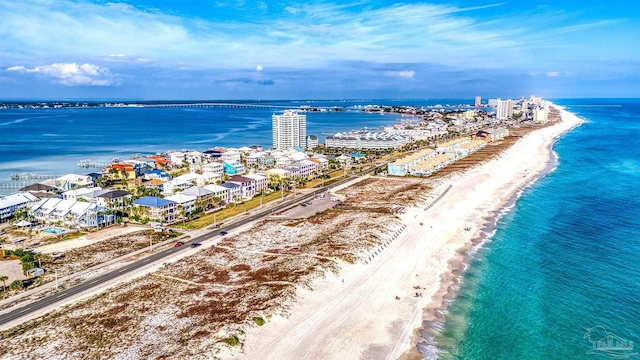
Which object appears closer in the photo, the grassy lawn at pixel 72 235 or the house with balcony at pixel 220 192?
the grassy lawn at pixel 72 235

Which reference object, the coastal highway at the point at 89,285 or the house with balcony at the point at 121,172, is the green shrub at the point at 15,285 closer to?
the coastal highway at the point at 89,285

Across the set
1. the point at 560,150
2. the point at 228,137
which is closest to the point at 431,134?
the point at 560,150

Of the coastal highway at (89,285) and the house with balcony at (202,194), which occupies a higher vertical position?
the house with balcony at (202,194)

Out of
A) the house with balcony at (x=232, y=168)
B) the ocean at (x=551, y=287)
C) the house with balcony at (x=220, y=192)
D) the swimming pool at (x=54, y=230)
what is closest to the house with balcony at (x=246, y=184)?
the house with balcony at (x=220, y=192)

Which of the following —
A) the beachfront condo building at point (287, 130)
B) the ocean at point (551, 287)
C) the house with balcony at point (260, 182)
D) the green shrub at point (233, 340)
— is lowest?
the ocean at point (551, 287)

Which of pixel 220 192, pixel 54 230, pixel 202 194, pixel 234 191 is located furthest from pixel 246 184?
pixel 54 230

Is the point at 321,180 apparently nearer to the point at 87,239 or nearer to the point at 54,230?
the point at 87,239
